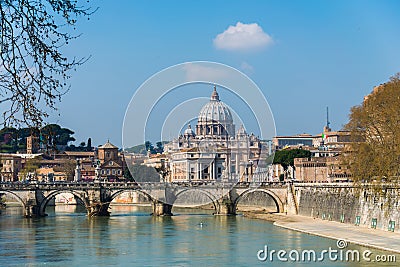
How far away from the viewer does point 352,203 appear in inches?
1826

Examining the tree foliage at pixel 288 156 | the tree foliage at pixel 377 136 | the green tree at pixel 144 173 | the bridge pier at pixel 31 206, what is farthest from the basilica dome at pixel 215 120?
the tree foliage at pixel 377 136

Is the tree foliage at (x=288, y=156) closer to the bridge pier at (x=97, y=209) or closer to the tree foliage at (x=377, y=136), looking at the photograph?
the bridge pier at (x=97, y=209)

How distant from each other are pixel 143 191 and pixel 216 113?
83.1m

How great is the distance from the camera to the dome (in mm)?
143875

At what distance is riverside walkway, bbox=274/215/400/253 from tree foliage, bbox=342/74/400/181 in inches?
110

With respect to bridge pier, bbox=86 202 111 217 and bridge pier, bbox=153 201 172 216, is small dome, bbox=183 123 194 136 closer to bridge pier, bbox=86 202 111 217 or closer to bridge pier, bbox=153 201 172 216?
bridge pier, bbox=153 201 172 216

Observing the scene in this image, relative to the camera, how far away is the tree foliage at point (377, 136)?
127 feet

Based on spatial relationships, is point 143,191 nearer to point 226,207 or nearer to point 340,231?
point 226,207

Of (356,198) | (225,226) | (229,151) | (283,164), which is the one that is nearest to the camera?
(356,198)

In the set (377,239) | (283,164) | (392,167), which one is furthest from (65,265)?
(283,164)

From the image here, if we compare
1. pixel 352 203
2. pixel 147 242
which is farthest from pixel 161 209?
pixel 147 242

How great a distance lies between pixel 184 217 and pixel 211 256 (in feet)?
87.8

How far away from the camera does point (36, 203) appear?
196 ft

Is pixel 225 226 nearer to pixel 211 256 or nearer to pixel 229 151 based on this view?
pixel 211 256
